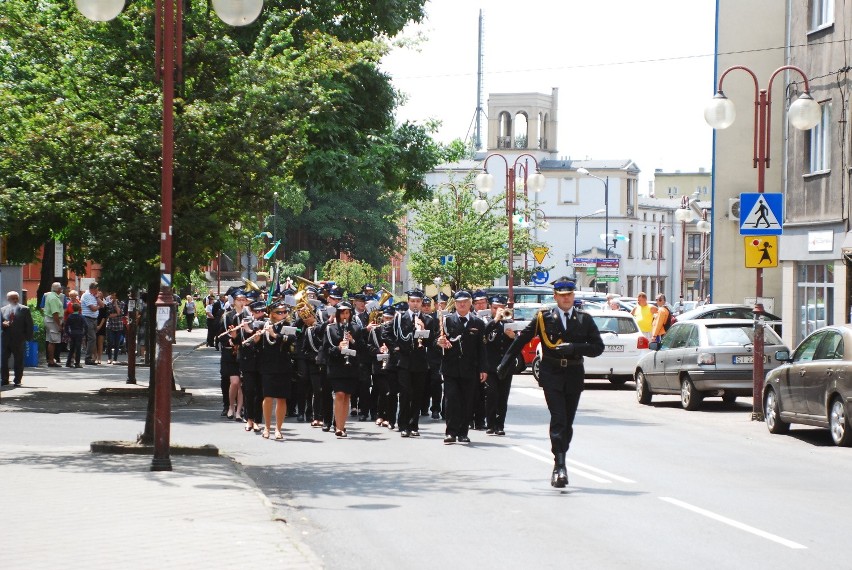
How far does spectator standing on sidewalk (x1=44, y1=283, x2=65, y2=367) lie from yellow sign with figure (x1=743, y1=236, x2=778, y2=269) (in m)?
16.2

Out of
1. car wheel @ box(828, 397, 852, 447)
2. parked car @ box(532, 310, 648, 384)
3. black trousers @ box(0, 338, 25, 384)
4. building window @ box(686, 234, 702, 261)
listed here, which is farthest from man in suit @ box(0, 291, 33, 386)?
building window @ box(686, 234, 702, 261)

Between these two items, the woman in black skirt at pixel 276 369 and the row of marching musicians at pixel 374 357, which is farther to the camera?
the woman in black skirt at pixel 276 369

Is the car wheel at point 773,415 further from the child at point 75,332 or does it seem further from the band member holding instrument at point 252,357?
the child at point 75,332

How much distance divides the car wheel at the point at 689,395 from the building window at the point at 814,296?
8888 mm

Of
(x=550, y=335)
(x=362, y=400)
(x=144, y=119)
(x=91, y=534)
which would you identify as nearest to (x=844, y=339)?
(x=550, y=335)

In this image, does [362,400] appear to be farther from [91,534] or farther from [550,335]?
[91,534]

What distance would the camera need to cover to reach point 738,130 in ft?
148

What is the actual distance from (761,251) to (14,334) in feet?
44.2

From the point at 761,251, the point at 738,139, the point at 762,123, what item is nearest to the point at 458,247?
the point at 738,139

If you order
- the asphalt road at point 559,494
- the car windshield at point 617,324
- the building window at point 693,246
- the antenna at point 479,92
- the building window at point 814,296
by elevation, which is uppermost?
the antenna at point 479,92

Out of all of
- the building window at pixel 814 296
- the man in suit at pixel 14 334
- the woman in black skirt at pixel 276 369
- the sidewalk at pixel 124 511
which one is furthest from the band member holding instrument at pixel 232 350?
the building window at pixel 814 296

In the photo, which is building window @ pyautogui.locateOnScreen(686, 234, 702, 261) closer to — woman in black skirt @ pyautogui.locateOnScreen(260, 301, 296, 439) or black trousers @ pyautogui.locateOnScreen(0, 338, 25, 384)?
black trousers @ pyautogui.locateOnScreen(0, 338, 25, 384)

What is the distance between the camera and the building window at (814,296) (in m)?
32.4

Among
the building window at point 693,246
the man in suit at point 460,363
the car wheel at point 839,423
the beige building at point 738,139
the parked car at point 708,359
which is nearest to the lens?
Result: the car wheel at point 839,423
